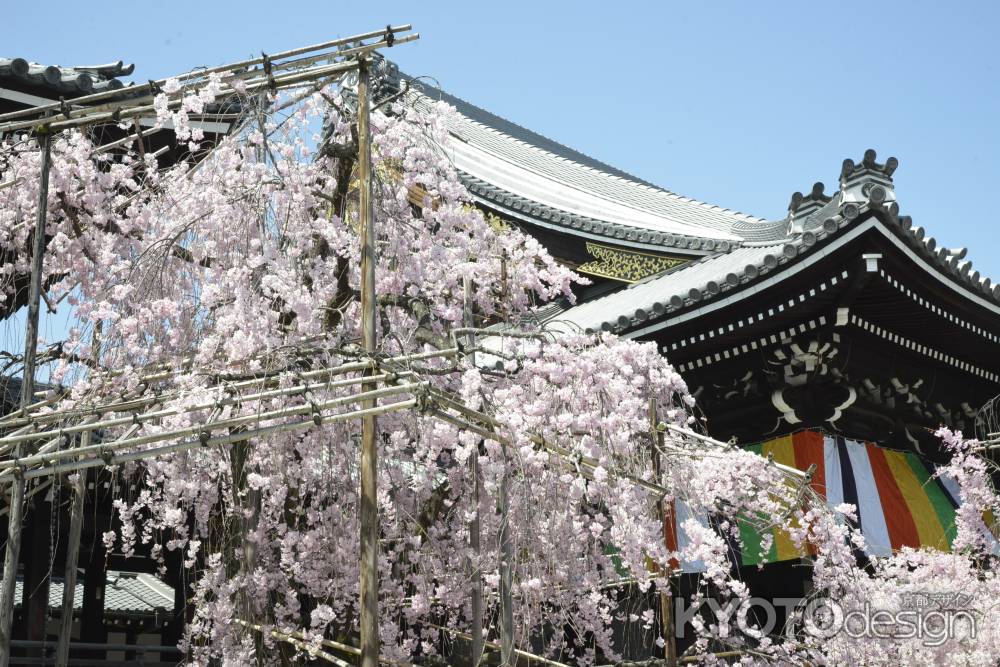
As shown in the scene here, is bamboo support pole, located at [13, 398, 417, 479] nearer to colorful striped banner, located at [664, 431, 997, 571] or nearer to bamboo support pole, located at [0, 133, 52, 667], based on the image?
bamboo support pole, located at [0, 133, 52, 667]

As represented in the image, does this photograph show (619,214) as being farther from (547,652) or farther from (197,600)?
(197,600)

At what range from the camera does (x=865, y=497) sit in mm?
11922

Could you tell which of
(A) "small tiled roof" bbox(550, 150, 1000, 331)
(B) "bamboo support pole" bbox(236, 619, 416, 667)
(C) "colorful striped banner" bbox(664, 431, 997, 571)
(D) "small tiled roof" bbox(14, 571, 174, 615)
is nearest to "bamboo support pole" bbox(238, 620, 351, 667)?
(B) "bamboo support pole" bbox(236, 619, 416, 667)

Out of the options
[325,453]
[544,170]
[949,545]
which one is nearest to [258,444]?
[325,453]

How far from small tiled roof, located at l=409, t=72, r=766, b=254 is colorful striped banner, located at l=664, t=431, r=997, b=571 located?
9.87ft

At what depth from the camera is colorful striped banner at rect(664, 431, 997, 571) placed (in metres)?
11.6

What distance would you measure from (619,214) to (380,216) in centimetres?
873

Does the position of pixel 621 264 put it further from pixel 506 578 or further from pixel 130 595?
pixel 130 595

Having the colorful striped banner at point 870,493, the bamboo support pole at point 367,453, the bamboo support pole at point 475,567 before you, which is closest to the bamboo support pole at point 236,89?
the bamboo support pole at point 367,453

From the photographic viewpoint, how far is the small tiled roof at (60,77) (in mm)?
9461

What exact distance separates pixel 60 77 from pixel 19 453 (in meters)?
4.58

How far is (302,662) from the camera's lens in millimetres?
7980

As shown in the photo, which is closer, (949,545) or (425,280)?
(425,280)

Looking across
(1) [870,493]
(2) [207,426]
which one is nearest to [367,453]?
(2) [207,426]
